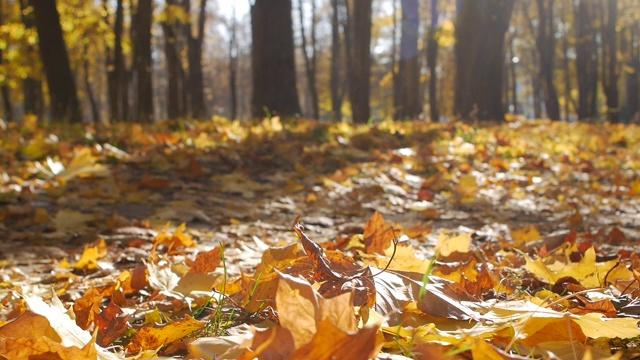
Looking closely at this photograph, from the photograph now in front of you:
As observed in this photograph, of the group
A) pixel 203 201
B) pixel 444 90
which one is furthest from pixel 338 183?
pixel 444 90

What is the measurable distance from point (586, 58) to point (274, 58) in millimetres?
20037

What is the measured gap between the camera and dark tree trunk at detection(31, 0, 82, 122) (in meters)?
8.84

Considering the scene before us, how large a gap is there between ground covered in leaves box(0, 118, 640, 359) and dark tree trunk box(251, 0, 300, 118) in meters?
2.09

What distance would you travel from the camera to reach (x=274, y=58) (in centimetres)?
901

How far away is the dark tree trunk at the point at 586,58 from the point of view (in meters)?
23.7

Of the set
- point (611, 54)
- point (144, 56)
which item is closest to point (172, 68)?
point (144, 56)

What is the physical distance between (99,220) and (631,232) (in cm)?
303

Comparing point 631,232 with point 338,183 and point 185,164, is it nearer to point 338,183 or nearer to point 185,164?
point 338,183

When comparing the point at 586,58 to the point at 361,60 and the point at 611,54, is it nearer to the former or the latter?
the point at 611,54

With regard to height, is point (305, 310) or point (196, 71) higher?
point (196, 71)

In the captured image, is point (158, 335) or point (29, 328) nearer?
point (29, 328)

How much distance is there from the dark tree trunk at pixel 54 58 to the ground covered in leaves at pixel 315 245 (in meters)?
2.87

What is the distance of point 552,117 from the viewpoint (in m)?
20.9

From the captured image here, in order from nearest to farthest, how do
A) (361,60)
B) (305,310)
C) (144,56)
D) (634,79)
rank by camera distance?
1. (305,310)
2. (144,56)
3. (361,60)
4. (634,79)
